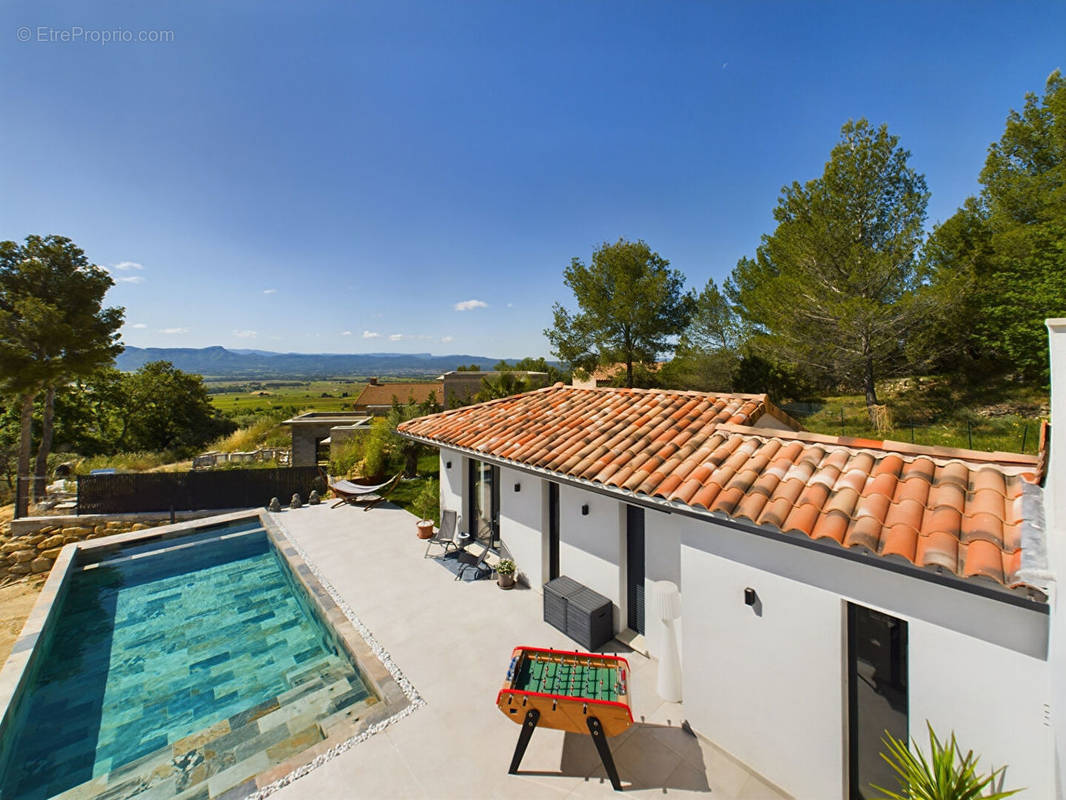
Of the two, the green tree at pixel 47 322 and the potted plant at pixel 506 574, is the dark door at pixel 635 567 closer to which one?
the potted plant at pixel 506 574

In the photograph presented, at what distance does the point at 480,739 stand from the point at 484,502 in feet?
19.9

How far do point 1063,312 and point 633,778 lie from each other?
2990cm

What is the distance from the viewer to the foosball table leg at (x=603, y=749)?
4.69 metres

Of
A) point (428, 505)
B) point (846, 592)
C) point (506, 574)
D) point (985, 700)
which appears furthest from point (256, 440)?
point (985, 700)

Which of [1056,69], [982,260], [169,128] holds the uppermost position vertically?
[1056,69]

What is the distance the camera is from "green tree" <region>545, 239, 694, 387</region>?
28.2m

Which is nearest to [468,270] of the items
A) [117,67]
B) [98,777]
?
[117,67]

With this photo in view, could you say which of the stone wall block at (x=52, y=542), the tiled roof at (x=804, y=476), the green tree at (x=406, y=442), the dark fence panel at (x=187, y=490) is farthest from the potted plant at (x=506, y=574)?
the stone wall block at (x=52, y=542)

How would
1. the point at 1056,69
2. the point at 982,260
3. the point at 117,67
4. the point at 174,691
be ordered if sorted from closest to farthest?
the point at 174,691 → the point at 117,67 → the point at 1056,69 → the point at 982,260

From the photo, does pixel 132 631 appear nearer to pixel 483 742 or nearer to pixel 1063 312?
pixel 483 742

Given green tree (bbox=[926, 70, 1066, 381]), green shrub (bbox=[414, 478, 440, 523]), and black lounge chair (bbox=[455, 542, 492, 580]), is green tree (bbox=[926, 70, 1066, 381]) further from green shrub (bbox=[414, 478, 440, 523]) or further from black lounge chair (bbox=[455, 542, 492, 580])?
green shrub (bbox=[414, 478, 440, 523])

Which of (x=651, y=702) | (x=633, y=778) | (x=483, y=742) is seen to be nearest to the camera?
(x=633, y=778)

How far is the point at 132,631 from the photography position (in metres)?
9.33

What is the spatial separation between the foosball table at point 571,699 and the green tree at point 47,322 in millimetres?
26272
